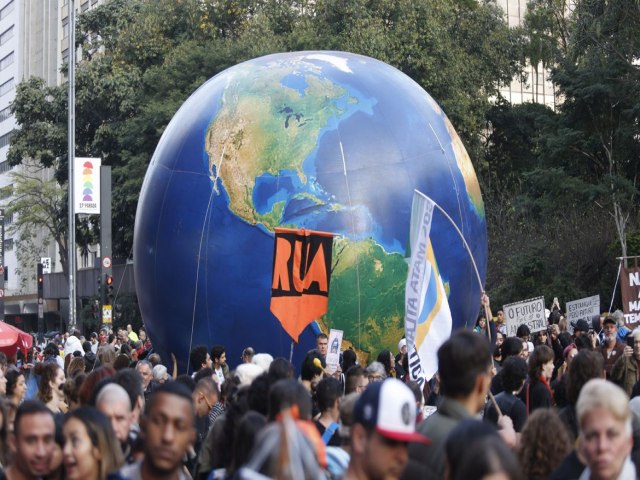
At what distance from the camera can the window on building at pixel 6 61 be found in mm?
94062

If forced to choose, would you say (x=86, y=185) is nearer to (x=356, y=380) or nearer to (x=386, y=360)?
(x=386, y=360)

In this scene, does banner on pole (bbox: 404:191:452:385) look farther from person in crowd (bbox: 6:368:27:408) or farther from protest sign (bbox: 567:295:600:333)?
protest sign (bbox: 567:295:600:333)

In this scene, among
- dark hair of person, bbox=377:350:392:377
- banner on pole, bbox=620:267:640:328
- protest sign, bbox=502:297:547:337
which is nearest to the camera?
dark hair of person, bbox=377:350:392:377

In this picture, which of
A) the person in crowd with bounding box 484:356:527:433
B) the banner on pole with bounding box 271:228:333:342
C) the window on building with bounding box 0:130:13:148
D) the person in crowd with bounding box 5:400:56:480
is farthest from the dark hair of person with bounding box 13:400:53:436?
the window on building with bounding box 0:130:13:148

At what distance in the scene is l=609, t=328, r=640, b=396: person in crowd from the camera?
405 inches

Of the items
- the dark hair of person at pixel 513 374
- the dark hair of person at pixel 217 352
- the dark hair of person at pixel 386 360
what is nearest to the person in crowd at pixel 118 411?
the dark hair of person at pixel 513 374

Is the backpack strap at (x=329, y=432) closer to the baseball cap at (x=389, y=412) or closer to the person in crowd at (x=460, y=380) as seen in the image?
A: the person in crowd at (x=460, y=380)

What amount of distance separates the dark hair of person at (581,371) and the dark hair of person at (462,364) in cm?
232

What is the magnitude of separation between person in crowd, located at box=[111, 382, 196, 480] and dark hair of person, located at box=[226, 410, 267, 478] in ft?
1.07

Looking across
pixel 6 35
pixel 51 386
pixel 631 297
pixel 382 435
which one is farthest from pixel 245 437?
pixel 6 35

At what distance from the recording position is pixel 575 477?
5223 mm

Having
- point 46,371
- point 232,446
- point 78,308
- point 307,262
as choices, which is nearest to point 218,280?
point 307,262

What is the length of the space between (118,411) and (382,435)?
6.78 feet

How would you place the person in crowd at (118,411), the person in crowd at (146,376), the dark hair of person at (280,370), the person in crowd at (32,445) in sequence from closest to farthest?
the person in crowd at (32,445) → the person in crowd at (118,411) → the dark hair of person at (280,370) → the person in crowd at (146,376)
